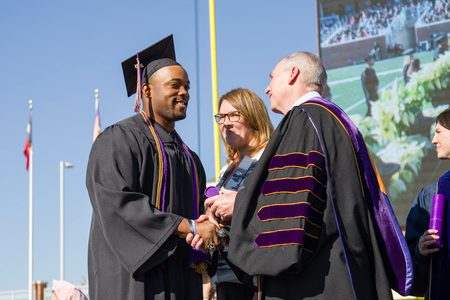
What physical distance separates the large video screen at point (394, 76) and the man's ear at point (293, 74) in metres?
22.5

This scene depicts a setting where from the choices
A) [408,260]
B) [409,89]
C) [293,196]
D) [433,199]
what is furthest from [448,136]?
[409,89]

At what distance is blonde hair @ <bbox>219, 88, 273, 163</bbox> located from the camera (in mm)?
6246

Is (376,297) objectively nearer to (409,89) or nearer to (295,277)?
(295,277)

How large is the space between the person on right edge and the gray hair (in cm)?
155

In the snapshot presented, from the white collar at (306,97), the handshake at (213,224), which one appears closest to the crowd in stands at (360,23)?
the handshake at (213,224)

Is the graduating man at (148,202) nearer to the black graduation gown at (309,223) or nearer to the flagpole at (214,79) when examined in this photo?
the black graduation gown at (309,223)

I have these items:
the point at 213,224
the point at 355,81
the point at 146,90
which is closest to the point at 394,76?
the point at 355,81

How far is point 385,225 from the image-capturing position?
468 centimetres

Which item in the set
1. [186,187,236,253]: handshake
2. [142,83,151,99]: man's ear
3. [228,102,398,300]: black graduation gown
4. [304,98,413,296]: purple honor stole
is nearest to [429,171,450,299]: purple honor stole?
[304,98,413,296]: purple honor stole

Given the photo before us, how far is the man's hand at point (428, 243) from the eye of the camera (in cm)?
590

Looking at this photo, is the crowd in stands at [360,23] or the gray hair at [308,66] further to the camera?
the crowd in stands at [360,23]

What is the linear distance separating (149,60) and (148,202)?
50.4 inches

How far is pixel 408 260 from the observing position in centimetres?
469

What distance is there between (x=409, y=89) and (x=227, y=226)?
2541cm
